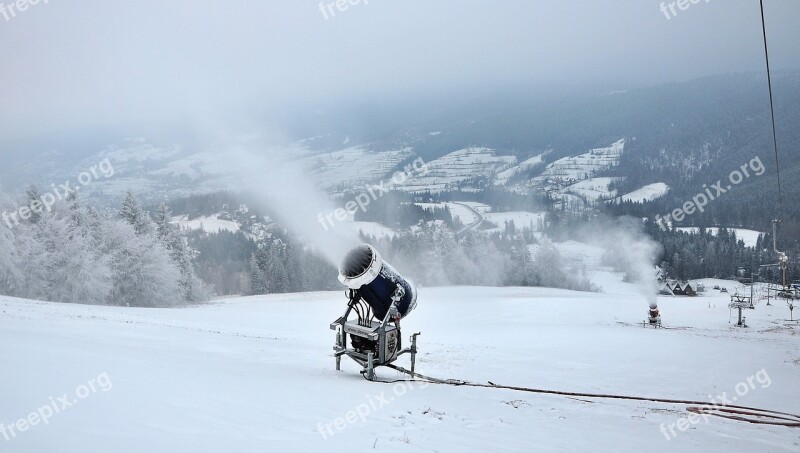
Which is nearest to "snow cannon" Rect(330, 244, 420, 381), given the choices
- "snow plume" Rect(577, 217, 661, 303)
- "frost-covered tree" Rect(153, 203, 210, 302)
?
"frost-covered tree" Rect(153, 203, 210, 302)

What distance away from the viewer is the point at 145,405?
6.49 meters

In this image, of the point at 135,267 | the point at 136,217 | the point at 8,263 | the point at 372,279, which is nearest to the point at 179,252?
the point at 136,217

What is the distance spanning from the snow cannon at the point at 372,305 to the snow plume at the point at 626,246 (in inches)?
2669

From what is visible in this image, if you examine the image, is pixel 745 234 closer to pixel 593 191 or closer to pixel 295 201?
pixel 593 191

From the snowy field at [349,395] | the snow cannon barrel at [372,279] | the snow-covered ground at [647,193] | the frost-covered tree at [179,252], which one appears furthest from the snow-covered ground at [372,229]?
the snow-covered ground at [647,193]

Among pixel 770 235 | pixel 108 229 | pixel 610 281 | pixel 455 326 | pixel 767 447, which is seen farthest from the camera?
pixel 770 235

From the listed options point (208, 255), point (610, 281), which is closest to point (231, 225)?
point (208, 255)

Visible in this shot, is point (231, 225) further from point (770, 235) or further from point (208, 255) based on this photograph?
point (770, 235)

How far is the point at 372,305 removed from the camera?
1235 cm

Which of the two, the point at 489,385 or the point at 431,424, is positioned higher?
the point at 431,424

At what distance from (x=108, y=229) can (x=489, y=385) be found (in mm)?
40680

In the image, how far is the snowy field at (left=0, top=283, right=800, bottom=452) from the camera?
5.82 m

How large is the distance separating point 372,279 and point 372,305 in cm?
116

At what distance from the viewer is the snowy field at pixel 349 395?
19.1 ft
